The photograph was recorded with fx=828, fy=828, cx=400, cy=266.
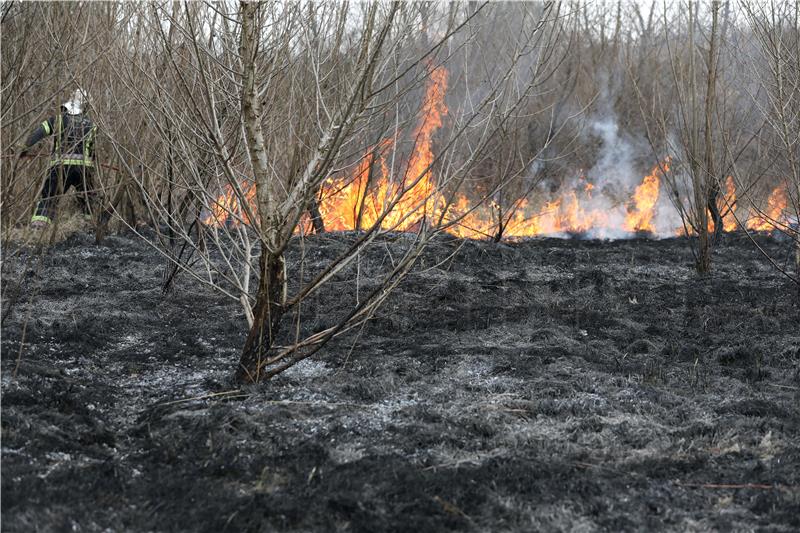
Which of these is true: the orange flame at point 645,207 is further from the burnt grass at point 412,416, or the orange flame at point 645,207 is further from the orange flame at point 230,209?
the orange flame at point 230,209

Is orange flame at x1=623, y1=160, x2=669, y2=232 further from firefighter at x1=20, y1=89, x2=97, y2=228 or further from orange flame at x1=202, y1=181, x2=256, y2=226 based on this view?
firefighter at x1=20, y1=89, x2=97, y2=228

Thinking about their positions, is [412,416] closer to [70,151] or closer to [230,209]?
[230,209]

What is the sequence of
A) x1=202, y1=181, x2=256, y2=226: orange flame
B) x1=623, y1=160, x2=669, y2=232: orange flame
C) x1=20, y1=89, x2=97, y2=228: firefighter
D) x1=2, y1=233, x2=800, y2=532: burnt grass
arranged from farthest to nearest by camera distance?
x1=623, y1=160, x2=669, y2=232: orange flame → x1=20, y1=89, x2=97, y2=228: firefighter → x1=202, y1=181, x2=256, y2=226: orange flame → x1=2, y1=233, x2=800, y2=532: burnt grass

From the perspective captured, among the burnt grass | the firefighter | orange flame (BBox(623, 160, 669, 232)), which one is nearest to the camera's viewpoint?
the burnt grass

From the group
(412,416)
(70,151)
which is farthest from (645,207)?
(412,416)

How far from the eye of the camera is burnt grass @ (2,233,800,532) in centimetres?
292

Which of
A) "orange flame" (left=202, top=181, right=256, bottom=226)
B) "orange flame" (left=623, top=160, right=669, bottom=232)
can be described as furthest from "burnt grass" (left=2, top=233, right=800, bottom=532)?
"orange flame" (left=623, top=160, right=669, bottom=232)

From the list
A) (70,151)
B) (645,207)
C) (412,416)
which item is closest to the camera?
(412,416)

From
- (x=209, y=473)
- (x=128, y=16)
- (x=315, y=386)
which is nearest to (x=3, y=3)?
(x=128, y=16)

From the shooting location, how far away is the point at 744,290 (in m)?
7.29

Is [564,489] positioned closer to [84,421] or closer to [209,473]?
[209,473]

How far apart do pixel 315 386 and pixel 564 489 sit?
5.39ft

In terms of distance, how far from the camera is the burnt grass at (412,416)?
Result: 2.92m

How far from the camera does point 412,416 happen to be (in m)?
3.88
